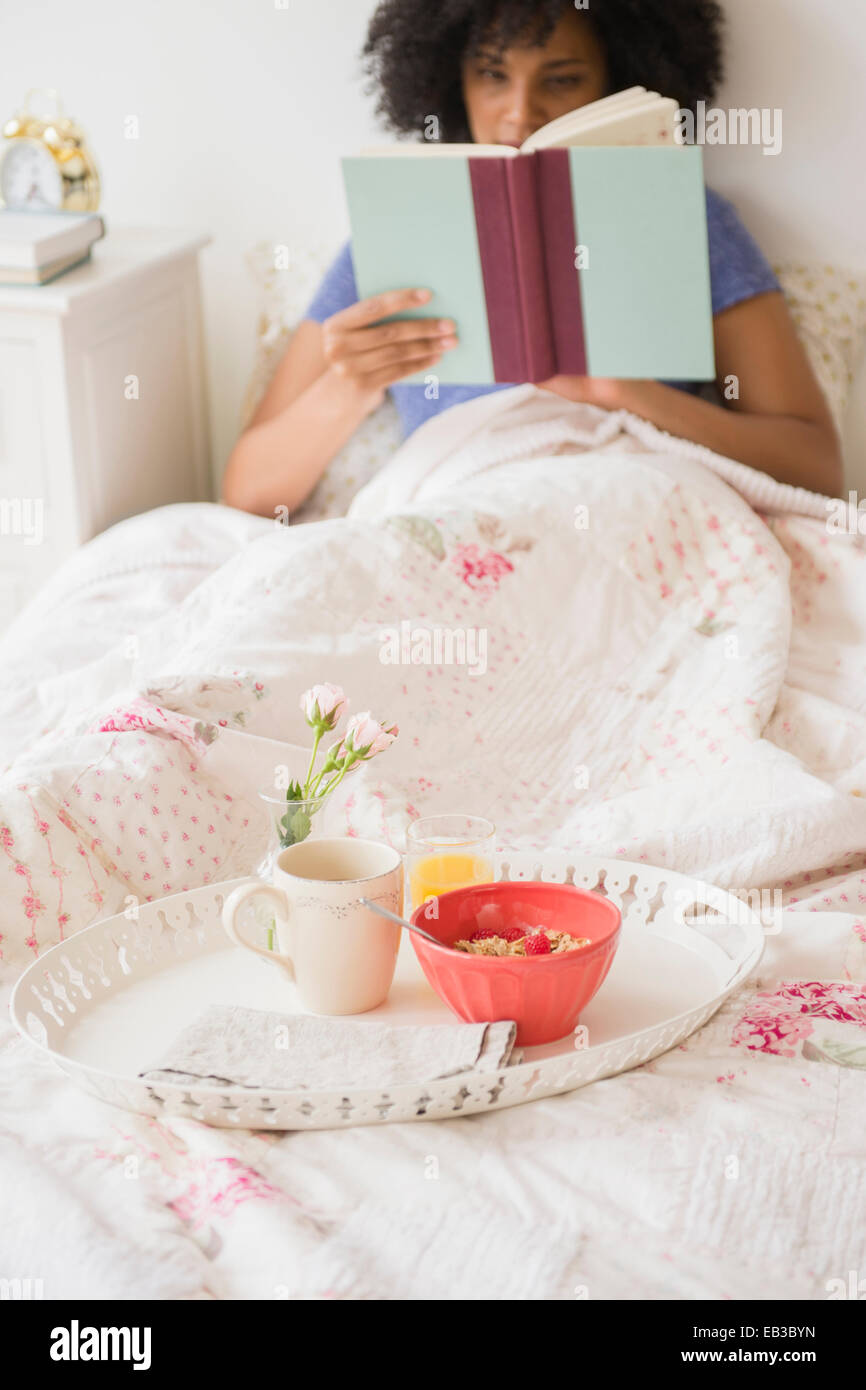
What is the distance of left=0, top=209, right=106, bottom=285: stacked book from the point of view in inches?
65.2

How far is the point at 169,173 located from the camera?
6.87ft

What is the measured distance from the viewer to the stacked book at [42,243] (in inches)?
65.2

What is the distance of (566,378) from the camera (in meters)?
1.68

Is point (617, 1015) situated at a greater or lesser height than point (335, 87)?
lesser

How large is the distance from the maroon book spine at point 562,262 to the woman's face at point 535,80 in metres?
0.35

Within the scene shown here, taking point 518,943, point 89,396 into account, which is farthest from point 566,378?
point 518,943

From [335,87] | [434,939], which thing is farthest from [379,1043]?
[335,87]

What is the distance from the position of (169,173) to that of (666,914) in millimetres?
1649

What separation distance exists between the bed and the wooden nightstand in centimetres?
13

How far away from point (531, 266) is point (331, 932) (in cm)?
92

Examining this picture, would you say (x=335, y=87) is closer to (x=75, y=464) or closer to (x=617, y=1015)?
(x=75, y=464)

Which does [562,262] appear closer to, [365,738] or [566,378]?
[566,378]

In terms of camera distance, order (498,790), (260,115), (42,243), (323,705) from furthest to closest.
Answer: (260,115), (42,243), (498,790), (323,705)

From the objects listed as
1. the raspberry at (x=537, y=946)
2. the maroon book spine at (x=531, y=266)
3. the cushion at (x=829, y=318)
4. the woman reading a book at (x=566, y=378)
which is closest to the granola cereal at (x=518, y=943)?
the raspberry at (x=537, y=946)
